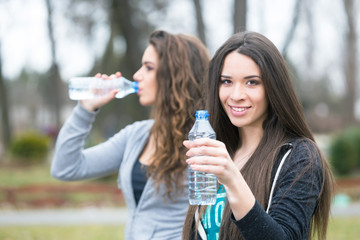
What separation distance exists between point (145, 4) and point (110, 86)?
36.7ft

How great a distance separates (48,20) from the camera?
647 inches

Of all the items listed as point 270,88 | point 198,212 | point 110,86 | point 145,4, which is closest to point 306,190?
point 270,88

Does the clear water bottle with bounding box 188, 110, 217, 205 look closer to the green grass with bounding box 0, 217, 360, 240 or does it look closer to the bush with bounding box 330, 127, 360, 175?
the green grass with bounding box 0, 217, 360, 240

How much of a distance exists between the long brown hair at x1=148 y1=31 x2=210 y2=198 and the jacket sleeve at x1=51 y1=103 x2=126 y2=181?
0.32 m

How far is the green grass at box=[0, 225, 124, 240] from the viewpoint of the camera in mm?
6746

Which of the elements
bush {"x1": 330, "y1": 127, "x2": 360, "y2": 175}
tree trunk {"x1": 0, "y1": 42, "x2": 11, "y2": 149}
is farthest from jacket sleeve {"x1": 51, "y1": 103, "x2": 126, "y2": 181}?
tree trunk {"x1": 0, "y1": 42, "x2": 11, "y2": 149}

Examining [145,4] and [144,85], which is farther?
[145,4]

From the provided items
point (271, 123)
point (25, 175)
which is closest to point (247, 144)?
point (271, 123)

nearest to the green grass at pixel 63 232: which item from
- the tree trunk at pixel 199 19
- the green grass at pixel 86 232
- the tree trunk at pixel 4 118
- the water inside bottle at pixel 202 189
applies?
the green grass at pixel 86 232

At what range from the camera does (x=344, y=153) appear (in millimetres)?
11125

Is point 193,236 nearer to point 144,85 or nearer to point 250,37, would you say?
point 250,37

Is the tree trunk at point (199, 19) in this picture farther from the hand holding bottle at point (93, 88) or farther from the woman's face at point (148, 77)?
the woman's face at point (148, 77)

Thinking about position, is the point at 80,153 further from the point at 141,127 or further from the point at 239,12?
the point at 239,12

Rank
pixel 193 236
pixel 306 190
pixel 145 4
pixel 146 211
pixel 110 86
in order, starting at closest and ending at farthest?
pixel 306 190
pixel 193 236
pixel 146 211
pixel 110 86
pixel 145 4
